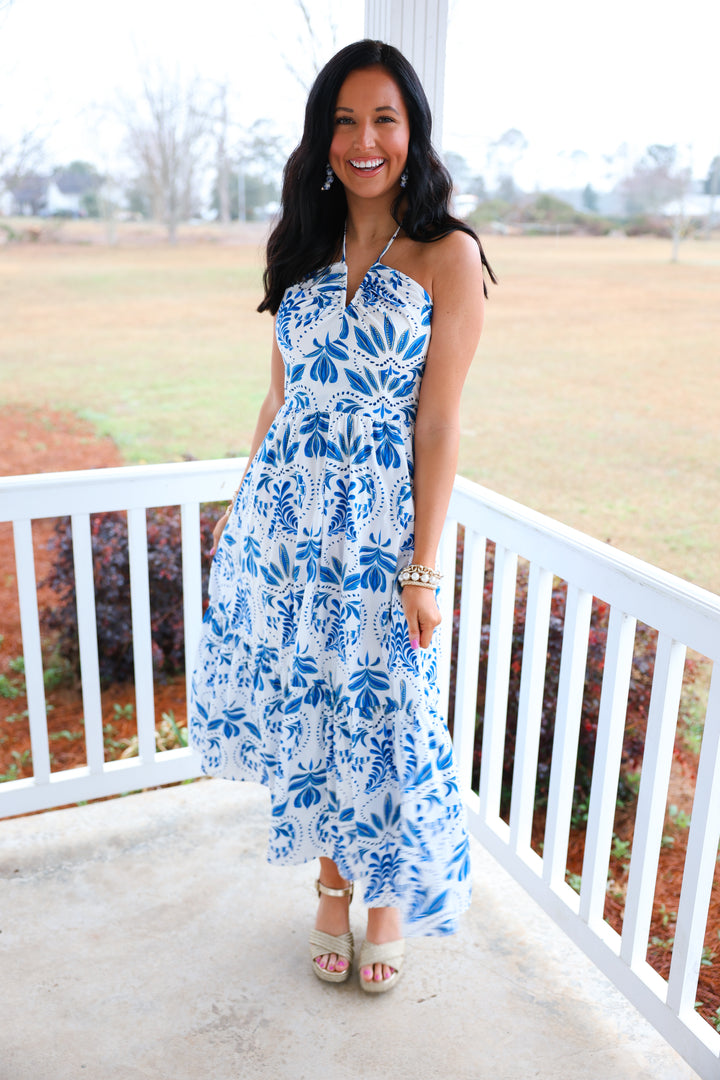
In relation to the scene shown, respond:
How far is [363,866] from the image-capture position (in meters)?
1.63

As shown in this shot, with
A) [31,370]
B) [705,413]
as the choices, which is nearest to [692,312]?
[705,413]

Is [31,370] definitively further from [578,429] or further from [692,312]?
[692,312]

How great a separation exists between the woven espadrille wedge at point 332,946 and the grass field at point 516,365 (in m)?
4.09

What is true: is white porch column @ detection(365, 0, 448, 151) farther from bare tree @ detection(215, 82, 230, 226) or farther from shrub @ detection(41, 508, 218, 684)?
bare tree @ detection(215, 82, 230, 226)

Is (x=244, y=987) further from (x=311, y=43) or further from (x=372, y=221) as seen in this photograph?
(x=311, y=43)

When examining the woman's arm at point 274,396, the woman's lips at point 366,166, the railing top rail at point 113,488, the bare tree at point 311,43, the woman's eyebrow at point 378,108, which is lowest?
the railing top rail at point 113,488

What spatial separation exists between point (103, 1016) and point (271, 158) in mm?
4679

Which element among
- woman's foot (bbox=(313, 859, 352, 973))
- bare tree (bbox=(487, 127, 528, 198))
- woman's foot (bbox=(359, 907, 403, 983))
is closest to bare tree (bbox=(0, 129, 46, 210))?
bare tree (bbox=(487, 127, 528, 198))

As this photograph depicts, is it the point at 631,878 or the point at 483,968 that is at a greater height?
the point at 631,878

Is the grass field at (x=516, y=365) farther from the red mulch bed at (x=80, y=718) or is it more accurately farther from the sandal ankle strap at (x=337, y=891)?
the sandal ankle strap at (x=337, y=891)

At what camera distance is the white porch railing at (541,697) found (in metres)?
1.44

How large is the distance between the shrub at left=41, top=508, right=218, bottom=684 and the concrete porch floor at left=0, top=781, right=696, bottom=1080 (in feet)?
4.41

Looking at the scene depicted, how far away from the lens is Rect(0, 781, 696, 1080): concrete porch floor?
156 centimetres

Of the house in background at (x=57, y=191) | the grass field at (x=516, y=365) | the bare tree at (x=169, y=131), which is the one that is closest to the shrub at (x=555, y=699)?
the grass field at (x=516, y=365)
